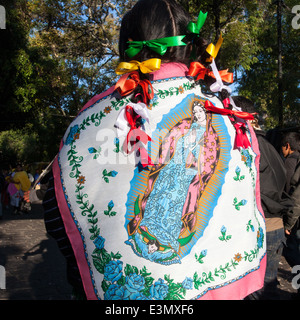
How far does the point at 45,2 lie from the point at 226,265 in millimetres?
15224

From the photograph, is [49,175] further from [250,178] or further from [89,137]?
[250,178]

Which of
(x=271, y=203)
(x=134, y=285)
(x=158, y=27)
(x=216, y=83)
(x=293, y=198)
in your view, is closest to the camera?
(x=134, y=285)

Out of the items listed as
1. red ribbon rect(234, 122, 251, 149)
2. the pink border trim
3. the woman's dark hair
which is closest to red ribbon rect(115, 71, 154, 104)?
the woman's dark hair

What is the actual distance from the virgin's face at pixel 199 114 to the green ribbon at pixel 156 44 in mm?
280

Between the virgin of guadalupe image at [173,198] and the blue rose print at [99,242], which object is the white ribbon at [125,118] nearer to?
the virgin of guadalupe image at [173,198]

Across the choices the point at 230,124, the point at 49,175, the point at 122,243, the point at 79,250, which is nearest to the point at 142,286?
the point at 122,243

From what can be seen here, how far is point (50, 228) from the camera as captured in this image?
168 cm

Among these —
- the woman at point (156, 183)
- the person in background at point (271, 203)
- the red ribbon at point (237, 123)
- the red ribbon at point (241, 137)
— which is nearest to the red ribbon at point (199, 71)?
the woman at point (156, 183)

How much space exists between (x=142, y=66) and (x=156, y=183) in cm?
48

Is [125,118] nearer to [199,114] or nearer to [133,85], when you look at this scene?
[133,85]

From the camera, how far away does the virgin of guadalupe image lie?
158 centimetres

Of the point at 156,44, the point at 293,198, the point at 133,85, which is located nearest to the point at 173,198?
the point at 133,85

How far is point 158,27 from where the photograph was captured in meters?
1.68

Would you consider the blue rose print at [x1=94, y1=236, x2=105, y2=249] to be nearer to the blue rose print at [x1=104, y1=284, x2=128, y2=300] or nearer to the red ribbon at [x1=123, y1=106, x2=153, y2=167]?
the blue rose print at [x1=104, y1=284, x2=128, y2=300]
